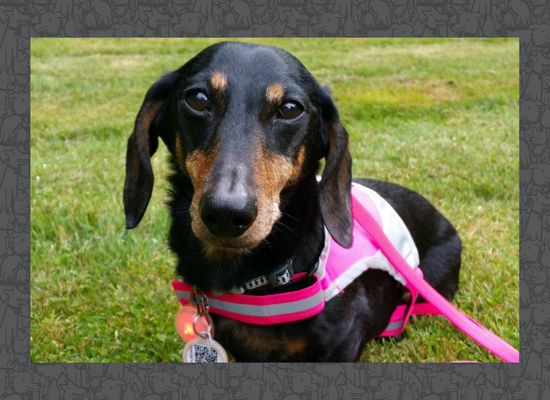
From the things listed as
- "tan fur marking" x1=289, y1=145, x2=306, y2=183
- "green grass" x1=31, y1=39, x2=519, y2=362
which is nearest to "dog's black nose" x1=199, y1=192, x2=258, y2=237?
"tan fur marking" x1=289, y1=145, x2=306, y2=183

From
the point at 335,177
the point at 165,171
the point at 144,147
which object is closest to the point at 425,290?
the point at 335,177

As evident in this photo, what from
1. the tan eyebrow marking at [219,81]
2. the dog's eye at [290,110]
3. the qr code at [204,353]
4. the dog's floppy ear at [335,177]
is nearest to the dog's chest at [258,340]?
the qr code at [204,353]

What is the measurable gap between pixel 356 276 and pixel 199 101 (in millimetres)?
1226

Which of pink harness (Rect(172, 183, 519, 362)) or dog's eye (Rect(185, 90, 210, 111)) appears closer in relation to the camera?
dog's eye (Rect(185, 90, 210, 111))

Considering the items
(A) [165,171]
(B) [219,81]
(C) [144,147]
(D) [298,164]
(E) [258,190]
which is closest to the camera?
(E) [258,190]

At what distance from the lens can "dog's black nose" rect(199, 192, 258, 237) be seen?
239 centimetres

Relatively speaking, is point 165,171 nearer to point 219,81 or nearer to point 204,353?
point 204,353

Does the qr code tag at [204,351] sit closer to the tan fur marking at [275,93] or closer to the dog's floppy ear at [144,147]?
the dog's floppy ear at [144,147]

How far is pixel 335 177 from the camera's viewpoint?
124 inches

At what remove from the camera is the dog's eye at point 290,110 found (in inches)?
113

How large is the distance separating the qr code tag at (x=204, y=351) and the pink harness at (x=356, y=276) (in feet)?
0.51

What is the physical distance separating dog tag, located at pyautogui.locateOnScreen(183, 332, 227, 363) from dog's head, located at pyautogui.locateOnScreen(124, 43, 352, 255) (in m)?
0.42

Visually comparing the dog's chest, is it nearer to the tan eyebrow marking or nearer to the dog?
the dog

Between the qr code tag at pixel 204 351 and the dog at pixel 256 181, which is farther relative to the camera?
the qr code tag at pixel 204 351
